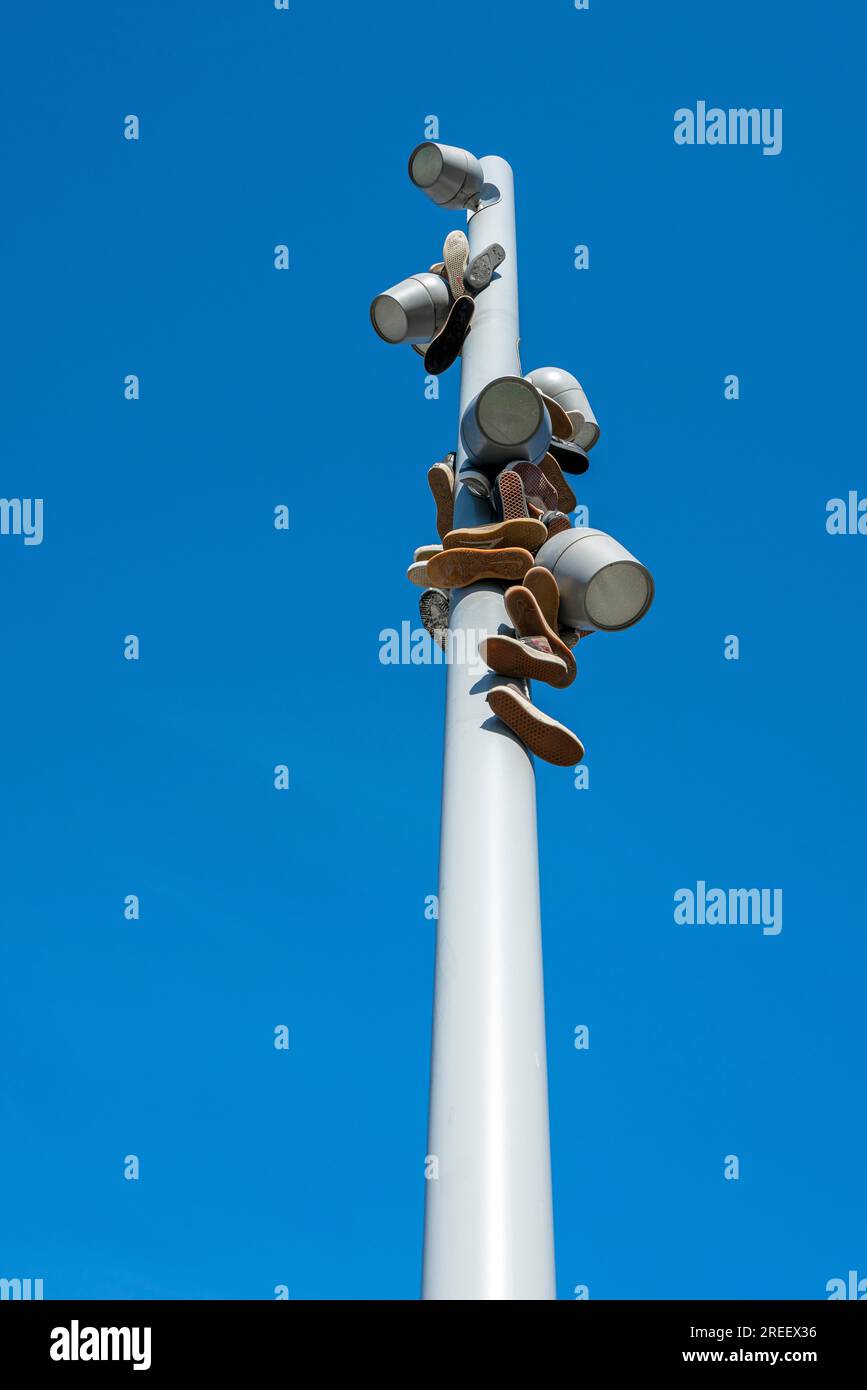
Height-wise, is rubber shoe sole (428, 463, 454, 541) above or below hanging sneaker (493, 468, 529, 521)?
above

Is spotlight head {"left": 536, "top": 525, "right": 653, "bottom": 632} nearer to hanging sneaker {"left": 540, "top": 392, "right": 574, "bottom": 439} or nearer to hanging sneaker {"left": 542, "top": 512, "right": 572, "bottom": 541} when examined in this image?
hanging sneaker {"left": 542, "top": 512, "right": 572, "bottom": 541}

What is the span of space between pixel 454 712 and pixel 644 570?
105cm

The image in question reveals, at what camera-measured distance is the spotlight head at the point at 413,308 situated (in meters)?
8.17

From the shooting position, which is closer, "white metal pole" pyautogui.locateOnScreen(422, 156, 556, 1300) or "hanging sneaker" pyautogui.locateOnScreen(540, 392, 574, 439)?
"white metal pole" pyautogui.locateOnScreen(422, 156, 556, 1300)

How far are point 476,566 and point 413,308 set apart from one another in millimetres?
2237

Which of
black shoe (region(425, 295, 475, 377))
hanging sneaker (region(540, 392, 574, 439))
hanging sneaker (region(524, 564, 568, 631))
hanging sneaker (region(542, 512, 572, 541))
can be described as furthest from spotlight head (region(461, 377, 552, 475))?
hanging sneaker (region(540, 392, 574, 439))

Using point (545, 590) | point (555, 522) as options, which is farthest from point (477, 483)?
point (545, 590)

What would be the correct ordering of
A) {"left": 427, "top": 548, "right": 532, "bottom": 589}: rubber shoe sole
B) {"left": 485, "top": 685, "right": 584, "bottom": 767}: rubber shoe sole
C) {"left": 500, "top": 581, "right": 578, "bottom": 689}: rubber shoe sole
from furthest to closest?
{"left": 427, "top": 548, "right": 532, "bottom": 589}: rubber shoe sole
{"left": 500, "top": 581, "right": 578, "bottom": 689}: rubber shoe sole
{"left": 485, "top": 685, "right": 584, "bottom": 767}: rubber shoe sole

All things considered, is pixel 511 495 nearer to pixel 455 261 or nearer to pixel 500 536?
pixel 500 536

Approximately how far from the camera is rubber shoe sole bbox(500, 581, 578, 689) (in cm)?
629

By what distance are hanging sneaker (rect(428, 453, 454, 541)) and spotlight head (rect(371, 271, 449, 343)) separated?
1.10 m

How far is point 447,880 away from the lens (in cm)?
581

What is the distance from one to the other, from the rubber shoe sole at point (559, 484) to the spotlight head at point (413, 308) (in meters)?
1.16
